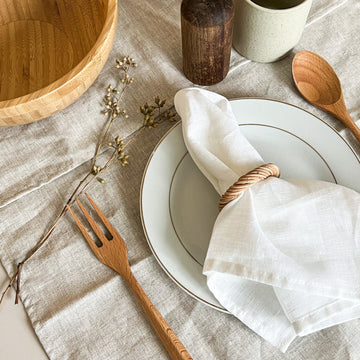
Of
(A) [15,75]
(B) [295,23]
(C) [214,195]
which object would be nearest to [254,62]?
(B) [295,23]

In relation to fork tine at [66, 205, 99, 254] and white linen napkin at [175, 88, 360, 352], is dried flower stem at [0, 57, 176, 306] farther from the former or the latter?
white linen napkin at [175, 88, 360, 352]

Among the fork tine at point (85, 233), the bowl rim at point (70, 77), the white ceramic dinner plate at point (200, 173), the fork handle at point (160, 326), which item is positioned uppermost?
the bowl rim at point (70, 77)

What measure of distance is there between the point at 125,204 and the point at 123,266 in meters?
0.09

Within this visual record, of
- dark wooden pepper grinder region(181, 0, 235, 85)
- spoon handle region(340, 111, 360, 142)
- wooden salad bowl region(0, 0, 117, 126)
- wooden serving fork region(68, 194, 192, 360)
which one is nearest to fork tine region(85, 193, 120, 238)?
wooden serving fork region(68, 194, 192, 360)

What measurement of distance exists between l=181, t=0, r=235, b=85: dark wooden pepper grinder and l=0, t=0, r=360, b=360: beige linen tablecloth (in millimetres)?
34

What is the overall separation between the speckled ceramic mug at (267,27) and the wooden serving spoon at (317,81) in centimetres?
3

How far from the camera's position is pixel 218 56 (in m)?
0.62

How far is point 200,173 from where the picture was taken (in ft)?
1.98

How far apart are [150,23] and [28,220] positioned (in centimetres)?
36

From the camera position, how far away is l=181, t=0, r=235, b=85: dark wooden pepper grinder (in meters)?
0.56

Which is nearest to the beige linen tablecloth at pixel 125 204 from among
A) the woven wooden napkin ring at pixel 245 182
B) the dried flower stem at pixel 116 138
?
the dried flower stem at pixel 116 138

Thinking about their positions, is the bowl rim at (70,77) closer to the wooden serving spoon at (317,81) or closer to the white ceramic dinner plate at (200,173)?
the white ceramic dinner plate at (200,173)

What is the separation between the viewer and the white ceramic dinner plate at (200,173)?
0.56m

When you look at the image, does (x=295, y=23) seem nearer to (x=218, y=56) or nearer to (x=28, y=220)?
(x=218, y=56)
